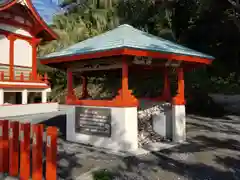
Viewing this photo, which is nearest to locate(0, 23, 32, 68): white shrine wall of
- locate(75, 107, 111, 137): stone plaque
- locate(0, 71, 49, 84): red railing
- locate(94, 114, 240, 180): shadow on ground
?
locate(0, 71, 49, 84): red railing

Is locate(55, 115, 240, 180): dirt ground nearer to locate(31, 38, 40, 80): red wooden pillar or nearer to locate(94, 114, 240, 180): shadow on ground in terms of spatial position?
locate(94, 114, 240, 180): shadow on ground

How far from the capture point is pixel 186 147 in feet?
22.4

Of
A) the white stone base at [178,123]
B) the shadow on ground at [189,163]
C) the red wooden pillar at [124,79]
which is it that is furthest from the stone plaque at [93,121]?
the white stone base at [178,123]

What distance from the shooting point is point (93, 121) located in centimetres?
692

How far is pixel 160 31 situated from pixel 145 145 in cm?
1191

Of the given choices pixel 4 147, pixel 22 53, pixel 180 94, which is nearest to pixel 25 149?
pixel 4 147

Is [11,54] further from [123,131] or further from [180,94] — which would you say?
[123,131]

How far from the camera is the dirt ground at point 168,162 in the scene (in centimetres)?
474

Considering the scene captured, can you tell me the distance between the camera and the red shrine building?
1541cm

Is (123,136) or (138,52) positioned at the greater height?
(138,52)

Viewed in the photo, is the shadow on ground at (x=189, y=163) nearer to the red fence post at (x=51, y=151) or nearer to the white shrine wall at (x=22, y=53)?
the red fence post at (x=51, y=151)

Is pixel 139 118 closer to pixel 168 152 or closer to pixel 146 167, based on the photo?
pixel 168 152

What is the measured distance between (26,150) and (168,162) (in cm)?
294

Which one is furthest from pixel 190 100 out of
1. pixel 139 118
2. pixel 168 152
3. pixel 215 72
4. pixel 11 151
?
pixel 11 151
